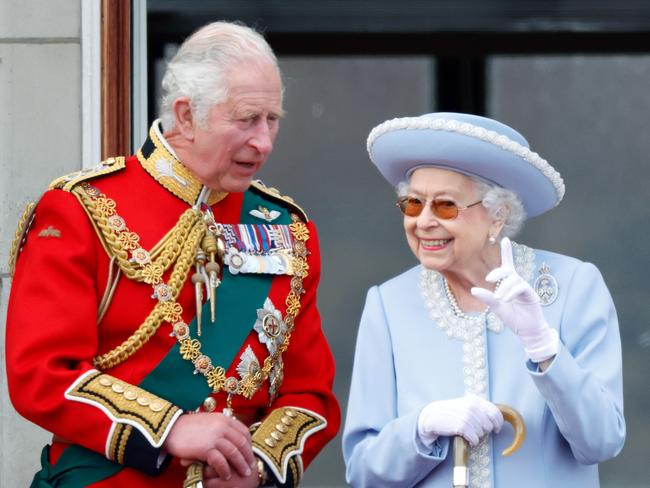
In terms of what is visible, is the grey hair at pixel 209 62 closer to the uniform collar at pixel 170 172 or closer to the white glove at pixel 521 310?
the uniform collar at pixel 170 172

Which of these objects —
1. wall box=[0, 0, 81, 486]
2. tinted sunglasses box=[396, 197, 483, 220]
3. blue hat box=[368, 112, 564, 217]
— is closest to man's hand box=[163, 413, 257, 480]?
tinted sunglasses box=[396, 197, 483, 220]

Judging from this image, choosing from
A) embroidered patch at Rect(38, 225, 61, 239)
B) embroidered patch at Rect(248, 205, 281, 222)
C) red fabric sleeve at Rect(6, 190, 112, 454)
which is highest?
embroidered patch at Rect(248, 205, 281, 222)

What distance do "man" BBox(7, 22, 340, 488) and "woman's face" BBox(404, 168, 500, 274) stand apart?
0.29 meters

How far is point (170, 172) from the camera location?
419cm

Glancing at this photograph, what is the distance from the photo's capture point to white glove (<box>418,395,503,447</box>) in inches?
162

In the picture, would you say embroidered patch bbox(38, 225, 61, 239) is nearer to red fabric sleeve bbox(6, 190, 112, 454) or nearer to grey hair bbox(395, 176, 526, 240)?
red fabric sleeve bbox(6, 190, 112, 454)

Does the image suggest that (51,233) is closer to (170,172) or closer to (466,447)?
(170,172)

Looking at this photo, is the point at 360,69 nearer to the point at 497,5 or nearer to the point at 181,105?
the point at 497,5

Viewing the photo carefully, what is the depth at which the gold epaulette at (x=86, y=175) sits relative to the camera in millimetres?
4117

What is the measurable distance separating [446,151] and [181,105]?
604 millimetres

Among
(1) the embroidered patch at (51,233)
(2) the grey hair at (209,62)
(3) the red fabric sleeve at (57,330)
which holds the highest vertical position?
(2) the grey hair at (209,62)

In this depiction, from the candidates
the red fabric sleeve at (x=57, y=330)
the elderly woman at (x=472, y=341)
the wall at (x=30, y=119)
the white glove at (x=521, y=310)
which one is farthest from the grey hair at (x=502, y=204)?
the wall at (x=30, y=119)

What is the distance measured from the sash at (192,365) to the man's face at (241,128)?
0.76 ft

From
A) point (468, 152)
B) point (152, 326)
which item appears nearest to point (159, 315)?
point (152, 326)
